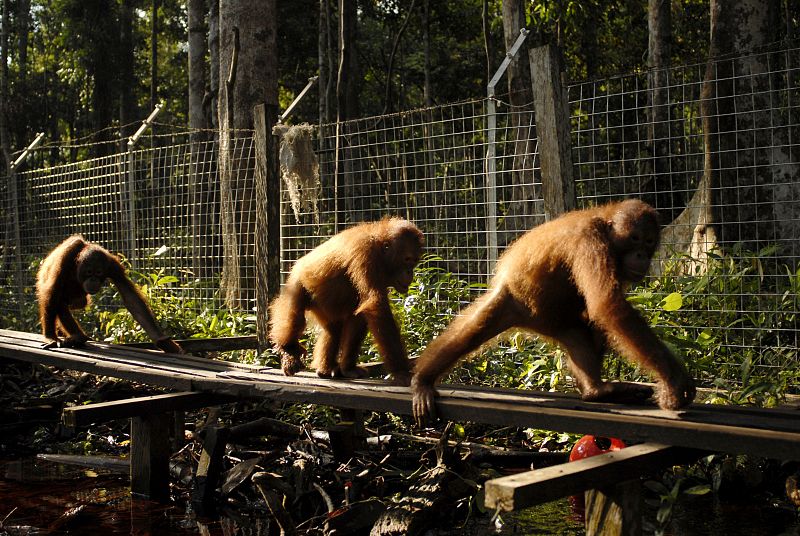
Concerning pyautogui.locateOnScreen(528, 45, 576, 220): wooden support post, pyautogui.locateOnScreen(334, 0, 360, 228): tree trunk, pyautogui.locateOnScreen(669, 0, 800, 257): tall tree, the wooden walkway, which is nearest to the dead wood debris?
the wooden walkway

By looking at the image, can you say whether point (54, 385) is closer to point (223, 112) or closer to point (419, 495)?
point (223, 112)

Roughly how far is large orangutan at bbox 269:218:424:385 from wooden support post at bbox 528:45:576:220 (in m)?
0.89

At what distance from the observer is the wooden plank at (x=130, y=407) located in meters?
4.48

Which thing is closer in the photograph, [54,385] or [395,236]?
[395,236]

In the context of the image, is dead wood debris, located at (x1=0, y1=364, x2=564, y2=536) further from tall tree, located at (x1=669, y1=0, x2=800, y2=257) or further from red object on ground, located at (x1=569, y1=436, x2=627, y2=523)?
tall tree, located at (x1=669, y1=0, x2=800, y2=257)

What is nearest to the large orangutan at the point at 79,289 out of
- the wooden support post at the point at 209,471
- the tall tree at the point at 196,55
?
the wooden support post at the point at 209,471

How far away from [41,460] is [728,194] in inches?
237

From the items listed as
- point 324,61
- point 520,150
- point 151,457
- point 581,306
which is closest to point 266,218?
point 520,150

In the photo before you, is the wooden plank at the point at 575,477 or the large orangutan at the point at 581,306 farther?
the large orangutan at the point at 581,306

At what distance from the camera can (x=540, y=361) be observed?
17.7 feet

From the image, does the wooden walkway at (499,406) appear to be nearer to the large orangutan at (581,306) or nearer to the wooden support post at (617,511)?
the large orangutan at (581,306)

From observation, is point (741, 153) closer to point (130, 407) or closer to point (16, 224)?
point (130, 407)

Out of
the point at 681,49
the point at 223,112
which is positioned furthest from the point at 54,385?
the point at 681,49

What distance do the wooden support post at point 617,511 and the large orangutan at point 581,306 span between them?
0.55 meters
